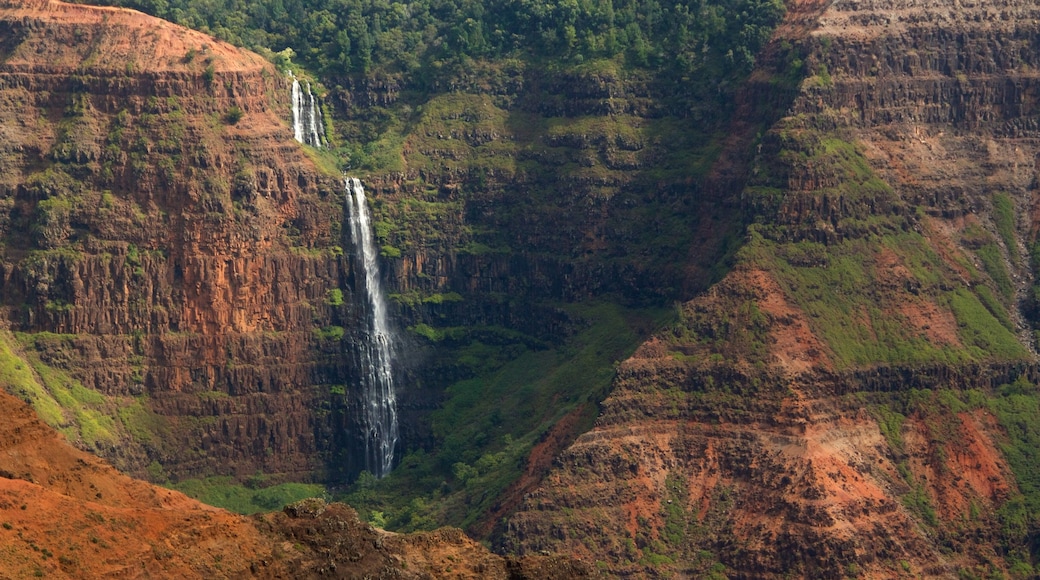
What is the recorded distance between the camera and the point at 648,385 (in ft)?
366

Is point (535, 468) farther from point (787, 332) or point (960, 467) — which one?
point (960, 467)

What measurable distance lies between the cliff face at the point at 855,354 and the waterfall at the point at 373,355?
19030mm

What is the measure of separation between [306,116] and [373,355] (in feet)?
40.3

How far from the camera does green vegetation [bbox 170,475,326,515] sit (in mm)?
120188

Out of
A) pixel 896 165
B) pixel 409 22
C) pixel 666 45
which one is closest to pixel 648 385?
pixel 896 165

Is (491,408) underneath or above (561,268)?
underneath

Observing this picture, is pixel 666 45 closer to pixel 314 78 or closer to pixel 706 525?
pixel 314 78

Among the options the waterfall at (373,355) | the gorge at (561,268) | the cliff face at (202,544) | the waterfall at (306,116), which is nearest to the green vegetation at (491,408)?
the gorge at (561,268)

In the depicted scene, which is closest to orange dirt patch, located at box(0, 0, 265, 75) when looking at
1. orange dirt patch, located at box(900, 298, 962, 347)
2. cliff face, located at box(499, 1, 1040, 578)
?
cliff face, located at box(499, 1, 1040, 578)

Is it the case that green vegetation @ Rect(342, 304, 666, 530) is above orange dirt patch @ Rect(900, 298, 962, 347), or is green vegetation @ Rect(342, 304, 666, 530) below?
below

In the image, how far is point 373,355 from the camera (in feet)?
424

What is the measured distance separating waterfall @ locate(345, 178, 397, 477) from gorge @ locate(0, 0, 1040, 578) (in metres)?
0.14

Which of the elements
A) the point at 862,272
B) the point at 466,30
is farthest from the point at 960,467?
the point at 466,30

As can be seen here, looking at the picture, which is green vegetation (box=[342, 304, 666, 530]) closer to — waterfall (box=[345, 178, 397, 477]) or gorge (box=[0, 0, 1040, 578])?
gorge (box=[0, 0, 1040, 578])
